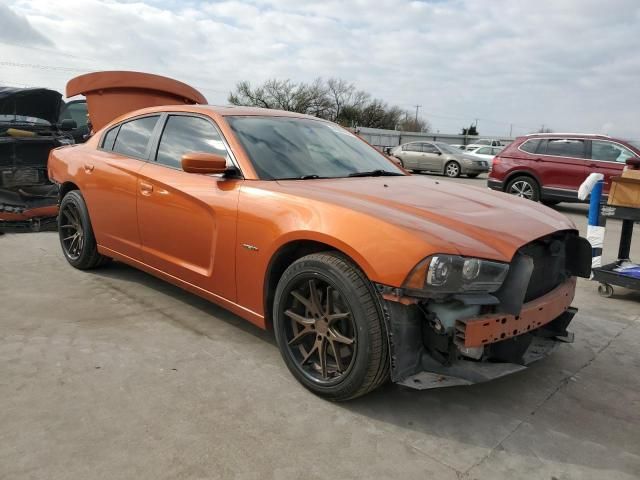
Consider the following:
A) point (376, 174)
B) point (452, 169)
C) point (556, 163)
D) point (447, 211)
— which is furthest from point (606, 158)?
point (452, 169)

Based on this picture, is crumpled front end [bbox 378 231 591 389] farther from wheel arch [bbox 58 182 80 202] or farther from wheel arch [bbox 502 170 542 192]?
wheel arch [bbox 502 170 542 192]

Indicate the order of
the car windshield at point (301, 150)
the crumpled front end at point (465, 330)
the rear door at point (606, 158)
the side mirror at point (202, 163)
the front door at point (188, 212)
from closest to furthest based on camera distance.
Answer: the crumpled front end at point (465, 330)
the side mirror at point (202, 163)
the front door at point (188, 212)
the car windshield at point (301, 150)
the rear door at point (606, 158)

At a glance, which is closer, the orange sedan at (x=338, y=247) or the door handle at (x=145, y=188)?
the orange sedan at (x=338, y=247)

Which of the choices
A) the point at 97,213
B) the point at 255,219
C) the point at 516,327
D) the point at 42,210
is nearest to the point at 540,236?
the point at 516,327

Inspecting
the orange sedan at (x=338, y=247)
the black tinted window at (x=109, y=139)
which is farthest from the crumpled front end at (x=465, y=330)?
the black tinted window at (x=109, y=139)

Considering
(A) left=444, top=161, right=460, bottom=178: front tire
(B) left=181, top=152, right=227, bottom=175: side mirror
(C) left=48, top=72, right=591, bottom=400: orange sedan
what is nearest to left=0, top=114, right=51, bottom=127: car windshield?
(C) left=48, top=72, right=591, bottom=400: orange sedan

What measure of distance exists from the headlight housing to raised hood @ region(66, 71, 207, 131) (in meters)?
5.46

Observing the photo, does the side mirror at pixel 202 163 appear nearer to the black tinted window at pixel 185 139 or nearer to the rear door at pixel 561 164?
the black tinted window at pixel 185 139

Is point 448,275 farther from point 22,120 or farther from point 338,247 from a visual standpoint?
point 22,120

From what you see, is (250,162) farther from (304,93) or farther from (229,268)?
(304,93)

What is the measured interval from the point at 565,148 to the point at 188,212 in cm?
998

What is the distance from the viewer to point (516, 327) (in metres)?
2.53

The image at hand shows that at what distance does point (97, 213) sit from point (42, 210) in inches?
105

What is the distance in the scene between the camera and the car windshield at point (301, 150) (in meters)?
3.35
